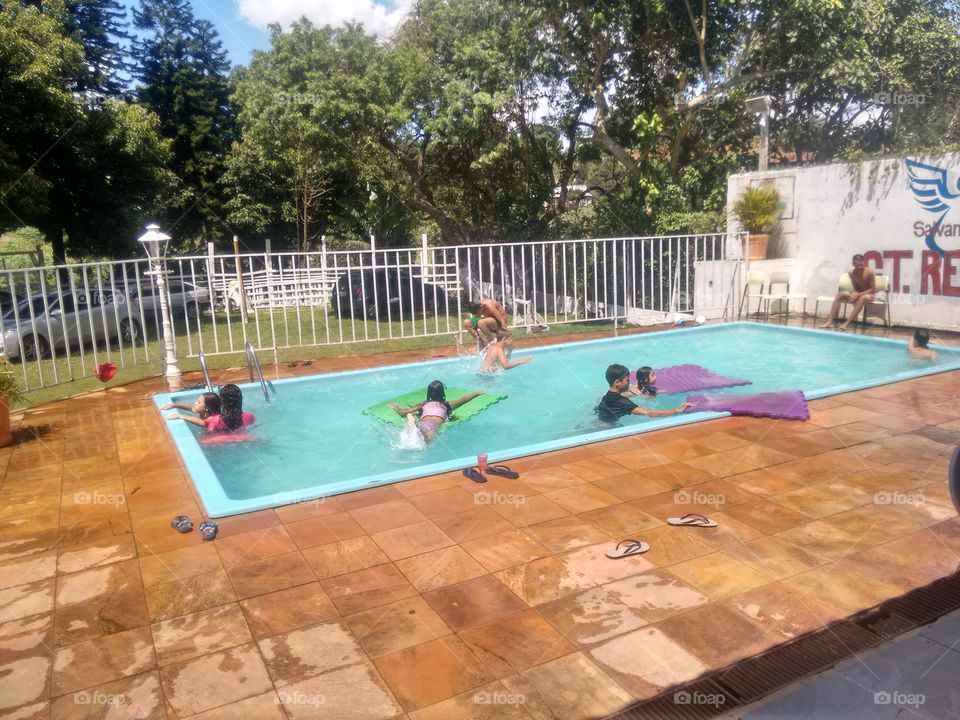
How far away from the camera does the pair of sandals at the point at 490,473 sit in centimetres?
552

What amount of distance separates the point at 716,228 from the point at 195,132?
2041 cm

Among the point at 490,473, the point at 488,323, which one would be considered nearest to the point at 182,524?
the point at 490,473

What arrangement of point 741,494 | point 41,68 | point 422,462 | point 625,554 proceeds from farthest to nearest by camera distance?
point 41,68, point 422,462, point 741,494, point 625,554

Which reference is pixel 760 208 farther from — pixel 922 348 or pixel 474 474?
pixel 474 474

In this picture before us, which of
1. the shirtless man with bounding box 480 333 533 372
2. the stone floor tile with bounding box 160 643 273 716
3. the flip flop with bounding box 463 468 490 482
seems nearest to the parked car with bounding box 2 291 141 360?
the shirtless man with bounding box 480 333 533 372

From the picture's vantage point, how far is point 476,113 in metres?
16.2

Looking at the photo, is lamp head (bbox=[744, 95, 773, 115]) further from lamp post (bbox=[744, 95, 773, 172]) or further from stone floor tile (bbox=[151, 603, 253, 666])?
stone floor tile (bbox=[151, 603, 253, 666])

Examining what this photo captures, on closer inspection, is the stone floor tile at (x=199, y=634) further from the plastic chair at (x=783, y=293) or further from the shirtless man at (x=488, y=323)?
the plastic chair at (x=783, y=293)

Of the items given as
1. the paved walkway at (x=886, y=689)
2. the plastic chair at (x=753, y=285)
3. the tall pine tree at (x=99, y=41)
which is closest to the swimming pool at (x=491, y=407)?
the plastic chair at (x=753, y=285)

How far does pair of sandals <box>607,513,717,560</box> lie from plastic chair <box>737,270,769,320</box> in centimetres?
939

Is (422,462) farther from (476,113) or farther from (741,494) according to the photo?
(476,113)

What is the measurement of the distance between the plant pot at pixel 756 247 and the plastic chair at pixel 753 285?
1.12ft

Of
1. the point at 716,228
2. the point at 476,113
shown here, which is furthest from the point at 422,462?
the point at 476,113

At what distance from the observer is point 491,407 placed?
29.8 feet
